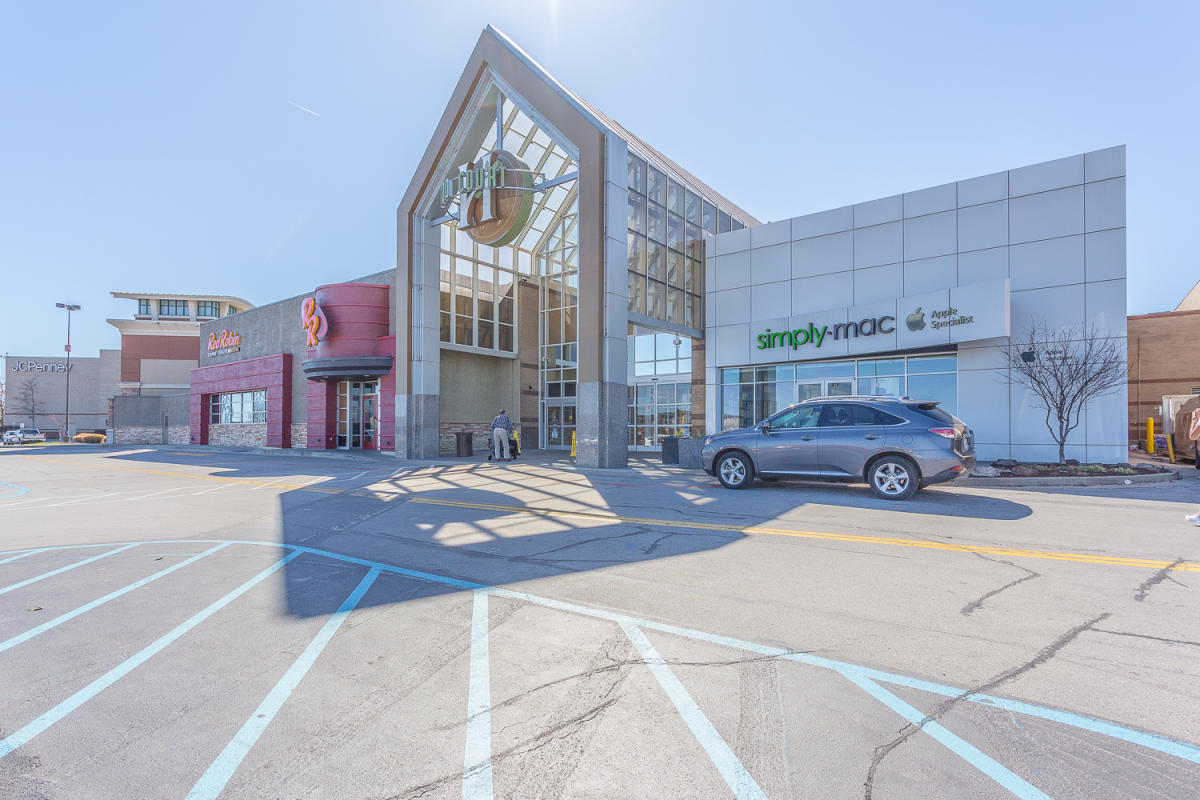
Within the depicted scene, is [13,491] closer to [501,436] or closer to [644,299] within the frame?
[501,436]

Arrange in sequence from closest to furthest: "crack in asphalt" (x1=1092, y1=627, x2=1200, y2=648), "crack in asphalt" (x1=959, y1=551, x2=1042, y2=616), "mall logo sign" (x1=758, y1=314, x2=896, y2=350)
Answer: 1. "crack in asphalt" (x1=1092, y1=627, x2=1200, y2=648)
2. "crack in asphalt" (x1=959, y1=551, x2=1042, y2=616)
3. "mall logo sign" (x1=758, y1=314, x2=896, y2=350)

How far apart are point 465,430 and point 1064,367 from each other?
67.7 feet

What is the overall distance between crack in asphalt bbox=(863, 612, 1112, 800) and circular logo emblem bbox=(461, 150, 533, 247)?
786 inches

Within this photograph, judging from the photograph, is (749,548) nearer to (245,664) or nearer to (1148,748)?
(1148,748)

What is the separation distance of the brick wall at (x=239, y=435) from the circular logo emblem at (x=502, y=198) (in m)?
19.0

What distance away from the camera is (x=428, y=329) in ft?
78.9

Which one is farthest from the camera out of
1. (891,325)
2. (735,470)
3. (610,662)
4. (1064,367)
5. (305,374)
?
(305,374)

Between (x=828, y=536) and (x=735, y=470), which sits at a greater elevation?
(x=735, y=470)

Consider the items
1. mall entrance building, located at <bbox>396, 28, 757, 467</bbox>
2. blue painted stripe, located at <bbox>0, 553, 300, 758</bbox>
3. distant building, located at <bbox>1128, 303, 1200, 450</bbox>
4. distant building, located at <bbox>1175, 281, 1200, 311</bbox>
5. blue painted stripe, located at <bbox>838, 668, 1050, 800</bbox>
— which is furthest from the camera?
distant building, located at <bbox>1175, 281, 1200, 311</bbox>

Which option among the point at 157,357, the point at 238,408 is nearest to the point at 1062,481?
the point at 238,408

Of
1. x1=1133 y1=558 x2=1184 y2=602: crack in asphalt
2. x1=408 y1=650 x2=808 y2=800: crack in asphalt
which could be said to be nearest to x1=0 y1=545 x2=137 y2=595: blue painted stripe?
x1=408 y1=650 x2=808 y2=800: crack in asphalt

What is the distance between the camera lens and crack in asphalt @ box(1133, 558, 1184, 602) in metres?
4.98

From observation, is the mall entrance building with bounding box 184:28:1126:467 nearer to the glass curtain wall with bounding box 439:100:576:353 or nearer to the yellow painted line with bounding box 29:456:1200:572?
the glass curtain wall with bounding box 439:100:576:353

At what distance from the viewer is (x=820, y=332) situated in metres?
19.1
